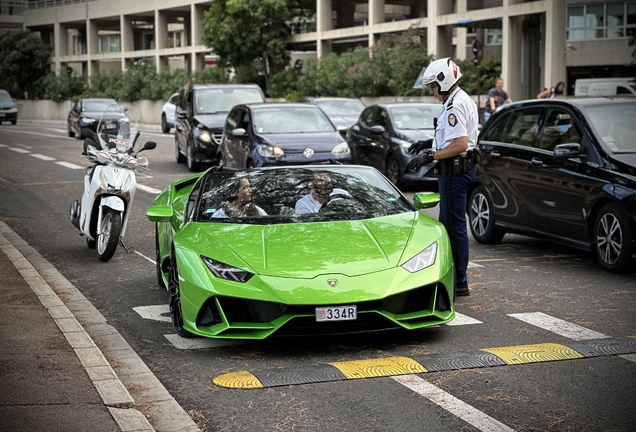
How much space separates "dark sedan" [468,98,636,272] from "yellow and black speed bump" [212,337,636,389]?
3091 millimetres

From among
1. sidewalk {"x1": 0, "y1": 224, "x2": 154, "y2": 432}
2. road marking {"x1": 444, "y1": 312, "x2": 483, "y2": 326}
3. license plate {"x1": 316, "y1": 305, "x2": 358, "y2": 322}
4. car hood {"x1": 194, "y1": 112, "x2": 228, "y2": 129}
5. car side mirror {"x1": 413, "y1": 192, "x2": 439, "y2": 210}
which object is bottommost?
road marking {"x1": 444, "y1": 312, "x2": 483, "y2": 326}

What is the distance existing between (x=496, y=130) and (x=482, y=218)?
1031 mm

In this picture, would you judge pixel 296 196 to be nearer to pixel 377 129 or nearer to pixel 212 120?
pixel 377 129

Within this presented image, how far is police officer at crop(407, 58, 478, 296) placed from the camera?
9148 mm

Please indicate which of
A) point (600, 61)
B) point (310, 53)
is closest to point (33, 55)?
point (310, 53)

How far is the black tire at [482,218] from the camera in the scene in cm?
1237

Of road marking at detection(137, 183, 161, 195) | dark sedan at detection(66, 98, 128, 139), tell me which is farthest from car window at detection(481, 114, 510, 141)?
dark sedan at detection(66, 98, 128, 139)

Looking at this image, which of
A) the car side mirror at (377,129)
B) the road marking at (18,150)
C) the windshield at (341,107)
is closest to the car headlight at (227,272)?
the car side mirror at (377,129)

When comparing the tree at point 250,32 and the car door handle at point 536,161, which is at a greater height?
the tree at point 250,32

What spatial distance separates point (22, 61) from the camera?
94.1 m

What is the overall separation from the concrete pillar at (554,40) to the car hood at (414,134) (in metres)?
26.1

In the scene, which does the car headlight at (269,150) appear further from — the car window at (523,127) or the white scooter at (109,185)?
the car window at (523,127)

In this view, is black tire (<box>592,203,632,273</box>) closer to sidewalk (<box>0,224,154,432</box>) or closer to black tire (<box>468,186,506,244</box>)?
black tire (<box>468,186,506,244</box>)

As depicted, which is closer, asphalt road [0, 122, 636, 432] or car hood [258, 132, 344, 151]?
asphalt road [0, 122, 636, 432]
